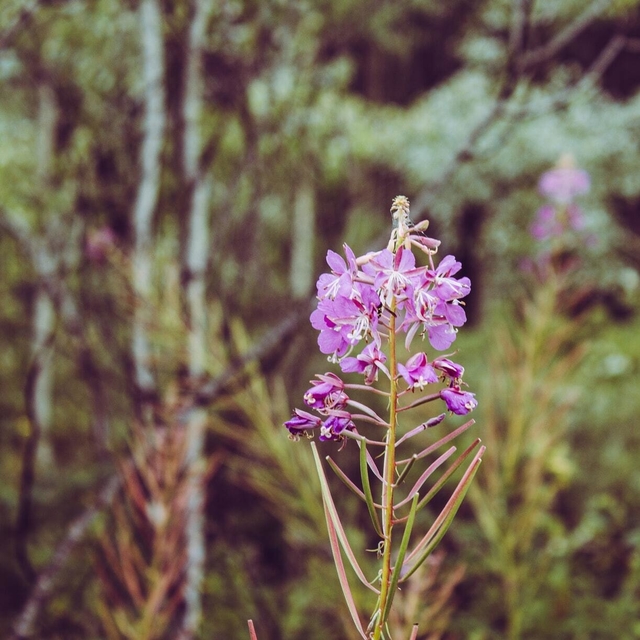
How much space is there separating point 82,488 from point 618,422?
15.4ft

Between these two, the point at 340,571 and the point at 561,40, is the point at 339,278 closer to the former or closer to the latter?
the point at 340,571

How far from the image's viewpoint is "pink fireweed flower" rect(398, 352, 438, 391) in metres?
0.63

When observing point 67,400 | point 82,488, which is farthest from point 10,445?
point 82,488

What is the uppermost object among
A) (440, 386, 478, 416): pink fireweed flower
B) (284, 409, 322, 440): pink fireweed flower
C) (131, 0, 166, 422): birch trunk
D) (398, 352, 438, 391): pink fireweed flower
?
(131, 0, 166, 422): birch trunk

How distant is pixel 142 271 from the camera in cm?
200

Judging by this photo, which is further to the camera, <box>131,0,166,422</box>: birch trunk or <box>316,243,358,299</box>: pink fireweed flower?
<box>131,0,166,422</box>: birch trunk

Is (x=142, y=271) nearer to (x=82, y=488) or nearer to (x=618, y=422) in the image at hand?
(x=82, y=488)

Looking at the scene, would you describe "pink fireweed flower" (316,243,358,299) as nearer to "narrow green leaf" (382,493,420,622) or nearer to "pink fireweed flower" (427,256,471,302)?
"pink fireweed flower" (427,256,471,302)

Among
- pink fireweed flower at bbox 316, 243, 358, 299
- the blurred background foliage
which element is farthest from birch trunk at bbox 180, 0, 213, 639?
pink fireweed flower at bbox 316, 243, 358, 299

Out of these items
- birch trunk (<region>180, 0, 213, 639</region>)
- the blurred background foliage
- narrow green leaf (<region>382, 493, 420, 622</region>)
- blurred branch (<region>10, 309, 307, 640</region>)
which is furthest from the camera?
birch trunk (<region>180, 0, 213, 639</region>)

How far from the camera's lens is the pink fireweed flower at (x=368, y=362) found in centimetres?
63

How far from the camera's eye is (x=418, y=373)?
2.09 ft

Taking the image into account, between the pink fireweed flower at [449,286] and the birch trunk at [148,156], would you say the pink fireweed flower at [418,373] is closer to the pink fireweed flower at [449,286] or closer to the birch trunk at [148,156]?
the pink fireweed flower at [449,286]

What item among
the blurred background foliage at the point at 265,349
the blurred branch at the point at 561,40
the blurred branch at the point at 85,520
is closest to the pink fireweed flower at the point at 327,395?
the blurred background foliage at the point at 265,349
